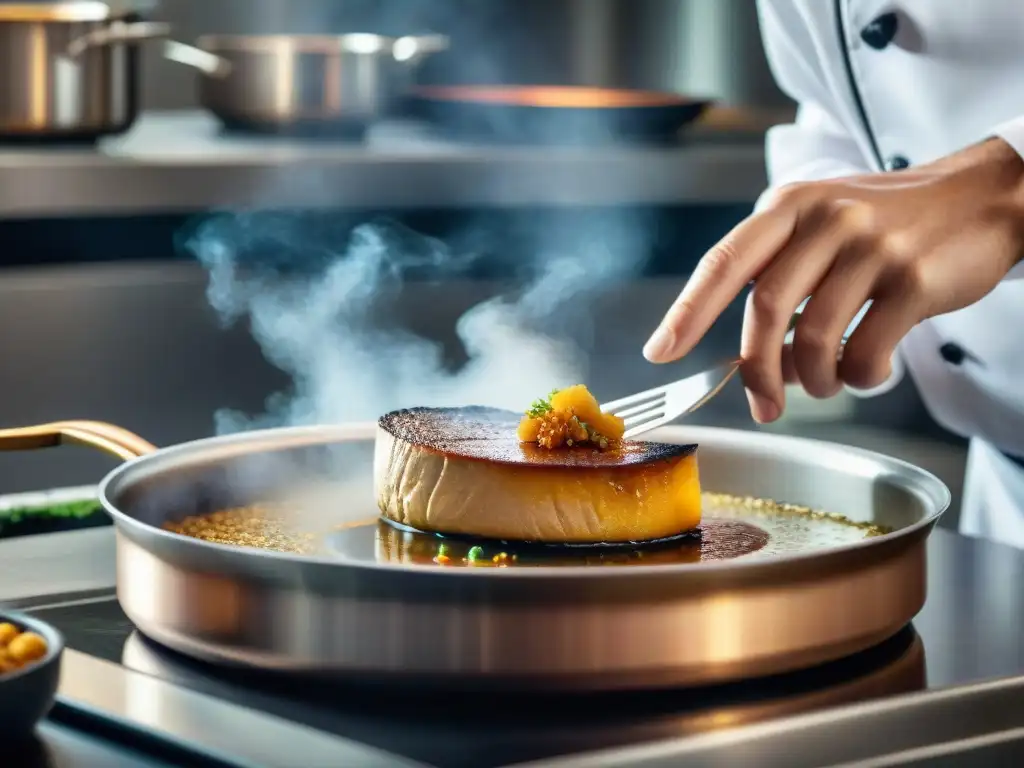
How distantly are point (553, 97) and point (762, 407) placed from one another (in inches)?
88.8

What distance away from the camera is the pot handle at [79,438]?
1217 mm

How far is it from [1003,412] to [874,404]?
151cm

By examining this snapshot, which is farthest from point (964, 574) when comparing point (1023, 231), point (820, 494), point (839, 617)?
point (1023, 231)

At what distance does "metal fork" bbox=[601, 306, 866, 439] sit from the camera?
1.28 metres

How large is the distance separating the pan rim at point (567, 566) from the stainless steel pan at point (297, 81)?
1.74 metres

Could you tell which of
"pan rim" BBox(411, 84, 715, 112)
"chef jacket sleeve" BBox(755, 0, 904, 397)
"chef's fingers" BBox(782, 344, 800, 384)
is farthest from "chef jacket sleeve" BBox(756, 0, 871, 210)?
"pan rim" BBox(411, 84, 715, 112)

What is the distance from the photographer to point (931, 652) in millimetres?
991

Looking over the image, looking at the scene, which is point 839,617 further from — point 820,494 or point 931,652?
point 820,494

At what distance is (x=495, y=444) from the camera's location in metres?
1.30

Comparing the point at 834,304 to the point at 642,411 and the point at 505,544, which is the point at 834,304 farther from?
the point at 505,544

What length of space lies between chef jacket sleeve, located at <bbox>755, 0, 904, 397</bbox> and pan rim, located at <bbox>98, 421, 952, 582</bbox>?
2.05 ft

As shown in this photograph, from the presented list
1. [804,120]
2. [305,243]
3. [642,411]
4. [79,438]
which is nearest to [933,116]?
[804,120]

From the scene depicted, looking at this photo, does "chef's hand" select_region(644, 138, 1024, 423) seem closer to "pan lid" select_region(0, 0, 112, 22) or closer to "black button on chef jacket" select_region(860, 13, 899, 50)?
"black button on chef jacket" select_region(860, 13, 899, 50)

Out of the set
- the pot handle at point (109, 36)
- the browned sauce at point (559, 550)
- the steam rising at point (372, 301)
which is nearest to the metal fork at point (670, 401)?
the browned sauce at point (559, 550)
